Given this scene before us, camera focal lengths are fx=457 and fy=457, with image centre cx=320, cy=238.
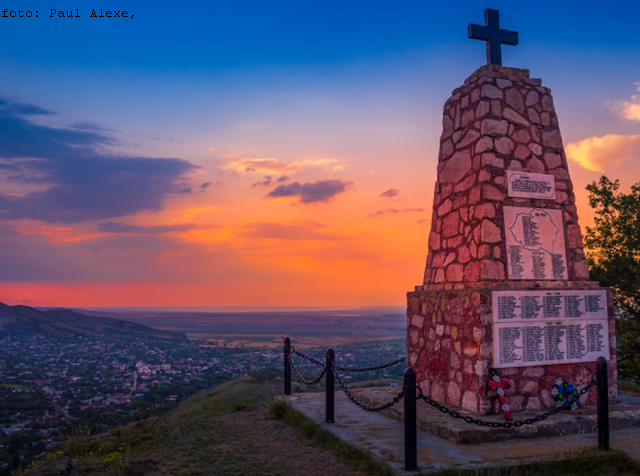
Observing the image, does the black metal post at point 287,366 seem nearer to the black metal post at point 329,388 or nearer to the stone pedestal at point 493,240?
the black metal post at point 329,388

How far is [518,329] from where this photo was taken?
6.47m

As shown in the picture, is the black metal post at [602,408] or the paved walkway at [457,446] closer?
the paved walkway at [457,446]

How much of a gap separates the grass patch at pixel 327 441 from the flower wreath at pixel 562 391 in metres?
3.18

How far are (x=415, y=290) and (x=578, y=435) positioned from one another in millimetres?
3262

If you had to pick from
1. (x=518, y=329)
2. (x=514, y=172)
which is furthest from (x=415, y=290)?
(x=514, y=172)

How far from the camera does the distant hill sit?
38688mm

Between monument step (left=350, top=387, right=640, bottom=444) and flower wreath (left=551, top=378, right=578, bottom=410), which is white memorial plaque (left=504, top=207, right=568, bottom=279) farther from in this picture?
monument step (left=350, top=387, right=640, bottom=444)

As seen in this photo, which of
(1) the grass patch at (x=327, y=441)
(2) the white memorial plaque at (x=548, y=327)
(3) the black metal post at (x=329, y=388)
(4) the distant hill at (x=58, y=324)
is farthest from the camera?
(4) the distant hill at (x=58, y=324)

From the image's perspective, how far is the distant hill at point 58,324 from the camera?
3869 cm

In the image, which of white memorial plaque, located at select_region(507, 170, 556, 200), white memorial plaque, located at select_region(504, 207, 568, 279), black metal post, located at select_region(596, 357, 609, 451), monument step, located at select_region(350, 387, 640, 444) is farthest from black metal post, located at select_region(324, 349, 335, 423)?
white memorial plaque, located at select_region(507, 170, 556, 200)

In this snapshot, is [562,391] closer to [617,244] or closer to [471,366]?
[471,366]

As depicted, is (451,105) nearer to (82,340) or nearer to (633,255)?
(633,255)

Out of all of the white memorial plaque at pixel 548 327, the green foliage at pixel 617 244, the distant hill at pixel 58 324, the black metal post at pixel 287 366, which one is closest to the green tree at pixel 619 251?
the green foliage at pixel 617 244

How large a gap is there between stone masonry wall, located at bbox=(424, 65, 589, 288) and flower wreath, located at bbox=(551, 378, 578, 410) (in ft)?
5.38
